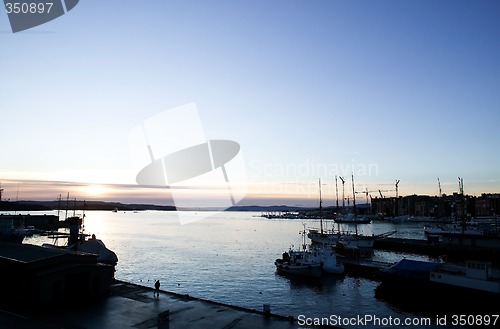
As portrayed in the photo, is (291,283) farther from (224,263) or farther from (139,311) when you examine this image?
(139,311)

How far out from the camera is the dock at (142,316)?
1745 centimetres

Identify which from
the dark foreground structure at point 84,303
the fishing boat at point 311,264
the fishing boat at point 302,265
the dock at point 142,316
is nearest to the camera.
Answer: the dock at point 142,316

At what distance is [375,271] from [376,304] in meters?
13.2

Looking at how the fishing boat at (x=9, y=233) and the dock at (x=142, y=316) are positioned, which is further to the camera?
the fishing boat at (x=9, y=233)

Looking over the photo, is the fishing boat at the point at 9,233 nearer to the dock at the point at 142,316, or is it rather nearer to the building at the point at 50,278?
the building at the point at 50,278

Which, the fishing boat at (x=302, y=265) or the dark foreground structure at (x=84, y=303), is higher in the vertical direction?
the dark foreground structure at (x=84, y=303)

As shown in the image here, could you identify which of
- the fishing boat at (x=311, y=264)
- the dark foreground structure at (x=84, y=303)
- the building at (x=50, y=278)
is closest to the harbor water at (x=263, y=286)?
the fishing boat at (x=311, y=264)

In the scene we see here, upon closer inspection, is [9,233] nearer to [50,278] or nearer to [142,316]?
[50,278]

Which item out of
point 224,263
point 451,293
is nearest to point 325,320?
point 451,293

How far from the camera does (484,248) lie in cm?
6012

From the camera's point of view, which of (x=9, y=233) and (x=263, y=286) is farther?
(x=9, y=233)

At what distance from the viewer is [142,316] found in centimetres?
1908

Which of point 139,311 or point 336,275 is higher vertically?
point 139,311

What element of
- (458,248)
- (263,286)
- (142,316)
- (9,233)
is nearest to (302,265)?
(263,286)
